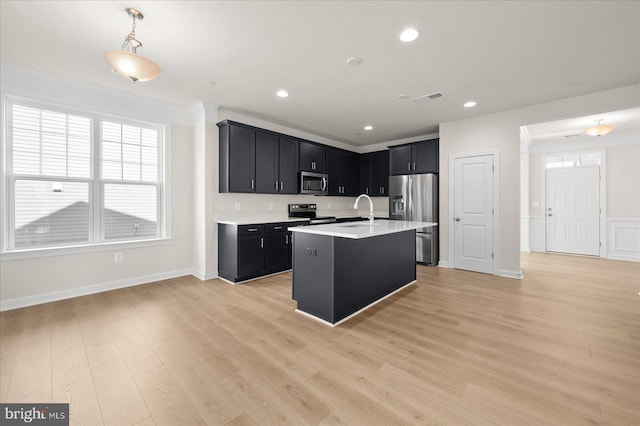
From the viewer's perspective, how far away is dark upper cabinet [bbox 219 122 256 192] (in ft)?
14.1

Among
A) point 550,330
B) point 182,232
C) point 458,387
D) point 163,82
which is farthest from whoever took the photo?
point 182,232

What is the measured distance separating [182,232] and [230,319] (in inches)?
90.5

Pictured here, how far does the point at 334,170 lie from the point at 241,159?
2.45 m

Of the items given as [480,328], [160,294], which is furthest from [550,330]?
[160,294]

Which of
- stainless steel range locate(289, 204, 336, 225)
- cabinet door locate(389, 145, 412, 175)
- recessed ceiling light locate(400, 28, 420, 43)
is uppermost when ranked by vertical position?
recessed ceiling light locate(400, 28, 420, 43)

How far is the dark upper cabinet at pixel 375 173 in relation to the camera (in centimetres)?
656

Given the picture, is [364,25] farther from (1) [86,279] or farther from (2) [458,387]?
(1) [86,279]

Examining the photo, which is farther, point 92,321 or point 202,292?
point 202,292

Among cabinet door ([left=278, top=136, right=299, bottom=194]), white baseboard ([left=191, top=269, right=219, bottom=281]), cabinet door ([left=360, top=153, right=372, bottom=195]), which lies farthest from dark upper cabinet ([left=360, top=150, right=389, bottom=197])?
white baseboard ([left=191, top=269, right=219, bottom=281])

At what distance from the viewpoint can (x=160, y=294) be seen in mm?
3574

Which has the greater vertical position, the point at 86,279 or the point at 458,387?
the point at 86,279

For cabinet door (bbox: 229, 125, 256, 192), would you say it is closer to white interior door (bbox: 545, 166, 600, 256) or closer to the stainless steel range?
the stainless steel range

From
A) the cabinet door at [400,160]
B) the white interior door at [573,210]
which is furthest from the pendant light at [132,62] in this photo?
the white interior door at [573,210]

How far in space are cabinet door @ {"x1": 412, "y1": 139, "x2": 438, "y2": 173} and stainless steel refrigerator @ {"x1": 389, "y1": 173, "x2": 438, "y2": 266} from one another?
23 cm
